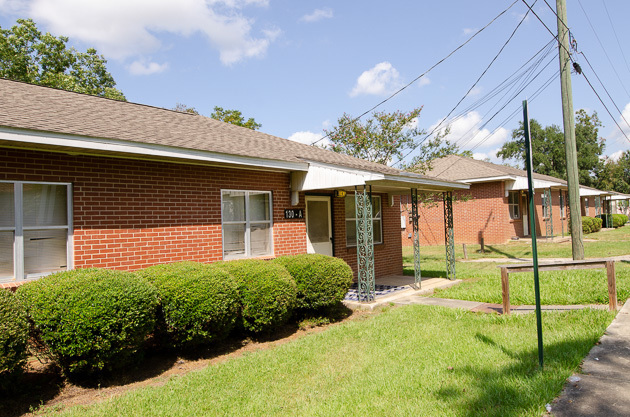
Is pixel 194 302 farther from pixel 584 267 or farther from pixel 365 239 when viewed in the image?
pixel 584 267

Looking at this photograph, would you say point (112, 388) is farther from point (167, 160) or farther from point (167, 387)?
point (167, 160)

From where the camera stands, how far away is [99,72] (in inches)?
1077

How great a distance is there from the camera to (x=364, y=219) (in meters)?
8.95

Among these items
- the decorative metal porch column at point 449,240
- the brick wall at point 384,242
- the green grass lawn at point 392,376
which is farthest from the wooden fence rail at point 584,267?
the brick wall at point 384,242

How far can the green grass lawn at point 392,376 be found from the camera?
159 inches

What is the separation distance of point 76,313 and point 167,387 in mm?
1279

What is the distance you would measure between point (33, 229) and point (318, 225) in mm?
6265

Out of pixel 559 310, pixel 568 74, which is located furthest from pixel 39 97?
pixel 568 74

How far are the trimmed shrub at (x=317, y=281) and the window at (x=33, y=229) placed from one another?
3.41 m

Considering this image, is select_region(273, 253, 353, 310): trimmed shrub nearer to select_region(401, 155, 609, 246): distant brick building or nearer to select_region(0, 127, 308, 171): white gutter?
select_region(0, 127, 308, 171): white gutter

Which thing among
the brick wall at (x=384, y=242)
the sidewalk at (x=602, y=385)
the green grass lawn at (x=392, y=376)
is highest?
the brick wall at (x=384, y=242)

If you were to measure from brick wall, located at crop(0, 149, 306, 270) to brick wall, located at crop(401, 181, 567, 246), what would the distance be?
47.5ft

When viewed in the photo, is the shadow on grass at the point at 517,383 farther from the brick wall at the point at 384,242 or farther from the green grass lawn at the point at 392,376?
the brick wall at the point at 384,242

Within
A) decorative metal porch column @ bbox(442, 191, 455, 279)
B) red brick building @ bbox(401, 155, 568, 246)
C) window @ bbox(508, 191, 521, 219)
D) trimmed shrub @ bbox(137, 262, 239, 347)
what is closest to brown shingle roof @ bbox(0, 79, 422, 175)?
trimmed shrub @ bbox(137, 262, 239, 347)
